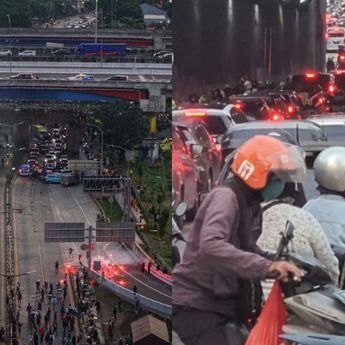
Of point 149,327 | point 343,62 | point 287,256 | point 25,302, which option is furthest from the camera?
point 25,302

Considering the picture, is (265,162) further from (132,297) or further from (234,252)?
(132,297)

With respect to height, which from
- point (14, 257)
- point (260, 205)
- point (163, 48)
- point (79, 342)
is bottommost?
point (79, 342)

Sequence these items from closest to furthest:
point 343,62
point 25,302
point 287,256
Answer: point 287,256 < point 343,62 < point 25,302

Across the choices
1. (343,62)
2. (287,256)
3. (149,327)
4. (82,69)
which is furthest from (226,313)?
(82,69)

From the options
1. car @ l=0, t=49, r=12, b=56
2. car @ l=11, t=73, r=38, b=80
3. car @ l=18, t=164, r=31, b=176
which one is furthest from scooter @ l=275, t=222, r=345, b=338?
car @ l=0, t=49, r=12, b=56

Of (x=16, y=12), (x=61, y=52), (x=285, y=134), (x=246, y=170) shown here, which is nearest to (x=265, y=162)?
(x=246, y=170)

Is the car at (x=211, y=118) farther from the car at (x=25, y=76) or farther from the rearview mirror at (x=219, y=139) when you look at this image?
the car at (x=25, y=76)

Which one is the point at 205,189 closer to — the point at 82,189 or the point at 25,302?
the point at 82,189

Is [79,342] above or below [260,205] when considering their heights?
below

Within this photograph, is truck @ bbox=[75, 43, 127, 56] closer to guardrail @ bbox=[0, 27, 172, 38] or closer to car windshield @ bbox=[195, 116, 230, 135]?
guardrail @ bbox=[0, 27, 172, 38]
